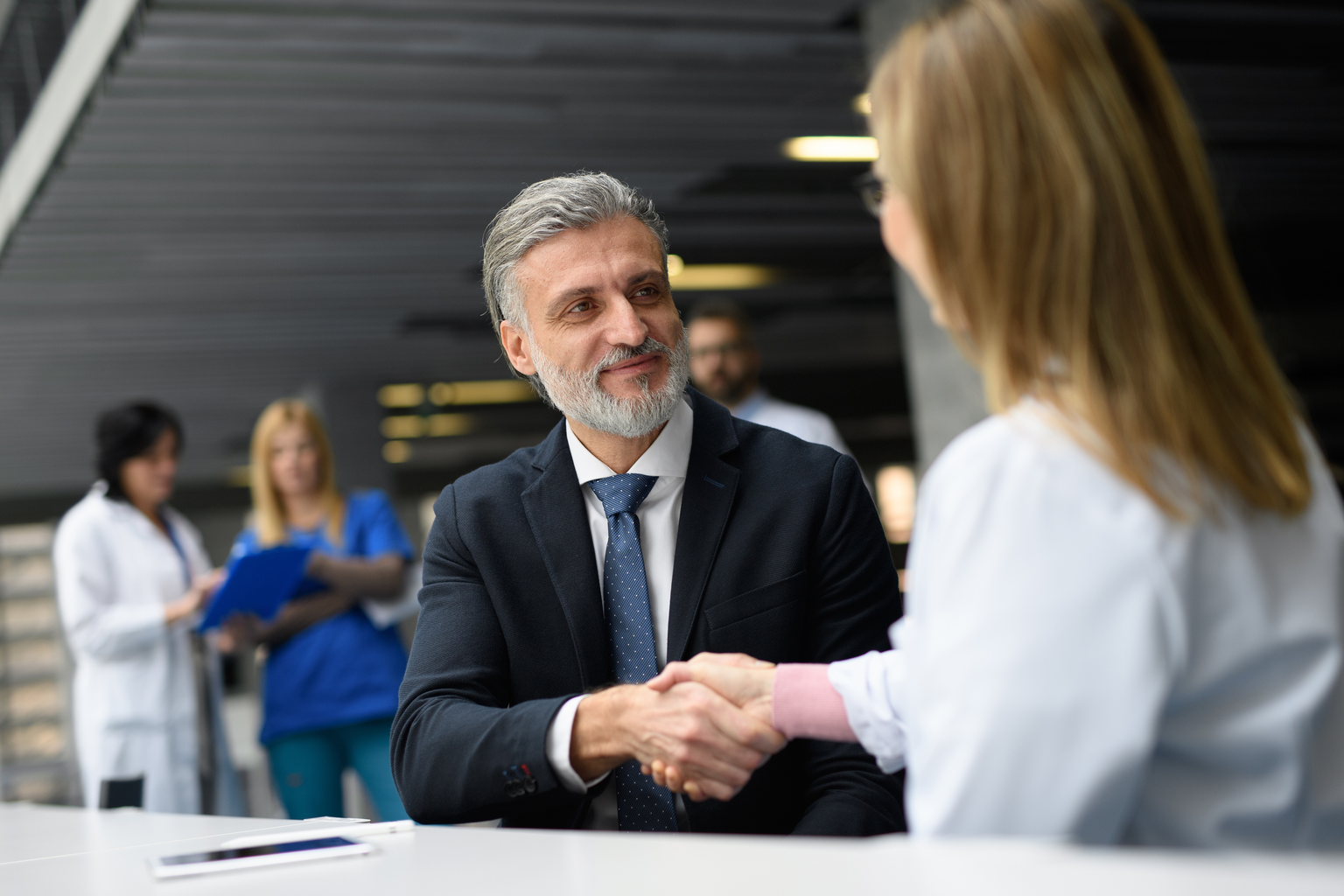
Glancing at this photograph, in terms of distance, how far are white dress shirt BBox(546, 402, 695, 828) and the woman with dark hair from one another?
2.43m

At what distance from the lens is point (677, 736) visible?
56.6 inches

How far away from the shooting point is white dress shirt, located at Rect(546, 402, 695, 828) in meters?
1.77

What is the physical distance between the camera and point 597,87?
5.95 metres

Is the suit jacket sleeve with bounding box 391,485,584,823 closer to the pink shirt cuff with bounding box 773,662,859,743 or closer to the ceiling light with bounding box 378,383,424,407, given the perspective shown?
the pink shirt cuff with bounding box 773,662,859,743

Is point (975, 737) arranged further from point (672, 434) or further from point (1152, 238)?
point (672, 434)

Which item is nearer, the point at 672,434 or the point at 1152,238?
the point at 1152,238

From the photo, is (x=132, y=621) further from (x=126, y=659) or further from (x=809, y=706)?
(x=809, y=706)

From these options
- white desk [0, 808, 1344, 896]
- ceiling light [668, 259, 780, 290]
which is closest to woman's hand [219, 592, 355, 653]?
white desk [0, 808, 1344, 896]

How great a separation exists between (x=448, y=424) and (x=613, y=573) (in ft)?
56.9

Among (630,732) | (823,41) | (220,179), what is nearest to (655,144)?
(823,41)

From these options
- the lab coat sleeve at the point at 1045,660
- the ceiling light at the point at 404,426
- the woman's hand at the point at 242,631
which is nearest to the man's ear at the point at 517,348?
the lab coat sleeve at the point at 1045,660

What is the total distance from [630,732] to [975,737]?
2.27 ft

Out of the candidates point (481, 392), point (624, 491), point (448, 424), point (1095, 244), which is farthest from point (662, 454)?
point (448, 424)

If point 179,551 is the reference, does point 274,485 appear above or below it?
above
